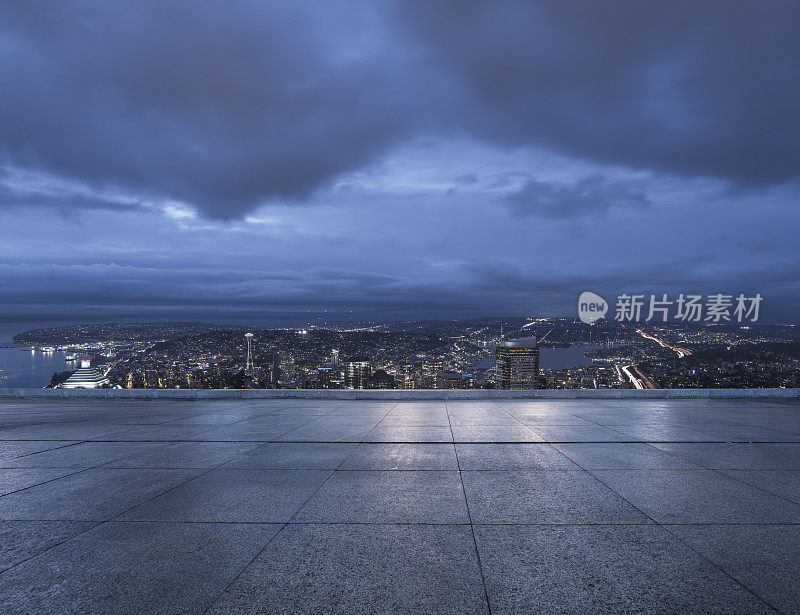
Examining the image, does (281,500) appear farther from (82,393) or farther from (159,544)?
Result: (82,393)

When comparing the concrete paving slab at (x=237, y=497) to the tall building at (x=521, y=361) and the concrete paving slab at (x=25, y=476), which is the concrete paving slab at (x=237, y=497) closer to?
the concrete paving slab at (x=25, y=476)

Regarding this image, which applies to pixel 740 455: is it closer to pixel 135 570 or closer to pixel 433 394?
pixel 135 570

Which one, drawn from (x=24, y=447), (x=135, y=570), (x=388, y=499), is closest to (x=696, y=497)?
(x=388, y=499)

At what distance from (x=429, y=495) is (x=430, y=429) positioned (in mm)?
4472

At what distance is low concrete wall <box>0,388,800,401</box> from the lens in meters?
15.7

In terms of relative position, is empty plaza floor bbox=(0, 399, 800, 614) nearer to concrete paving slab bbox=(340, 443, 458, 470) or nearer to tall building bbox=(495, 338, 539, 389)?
concrete paving slab bbox=(340, 443, 458, 470)

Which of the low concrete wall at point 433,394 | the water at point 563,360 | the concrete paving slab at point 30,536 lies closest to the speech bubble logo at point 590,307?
the low concrete wall at point 433,394

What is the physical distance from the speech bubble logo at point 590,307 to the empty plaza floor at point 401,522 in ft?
53.9

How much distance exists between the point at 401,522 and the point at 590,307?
24.8 metres

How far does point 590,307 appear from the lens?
85.1 ft

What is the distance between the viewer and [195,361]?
72688mm

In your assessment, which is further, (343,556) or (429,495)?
(429,495)

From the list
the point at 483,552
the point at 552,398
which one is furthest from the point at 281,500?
the point at 552,398

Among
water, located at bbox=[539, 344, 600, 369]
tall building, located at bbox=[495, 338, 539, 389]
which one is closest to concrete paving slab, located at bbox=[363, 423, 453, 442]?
tall building, located at bbox=[495, 338, 539, 389]
